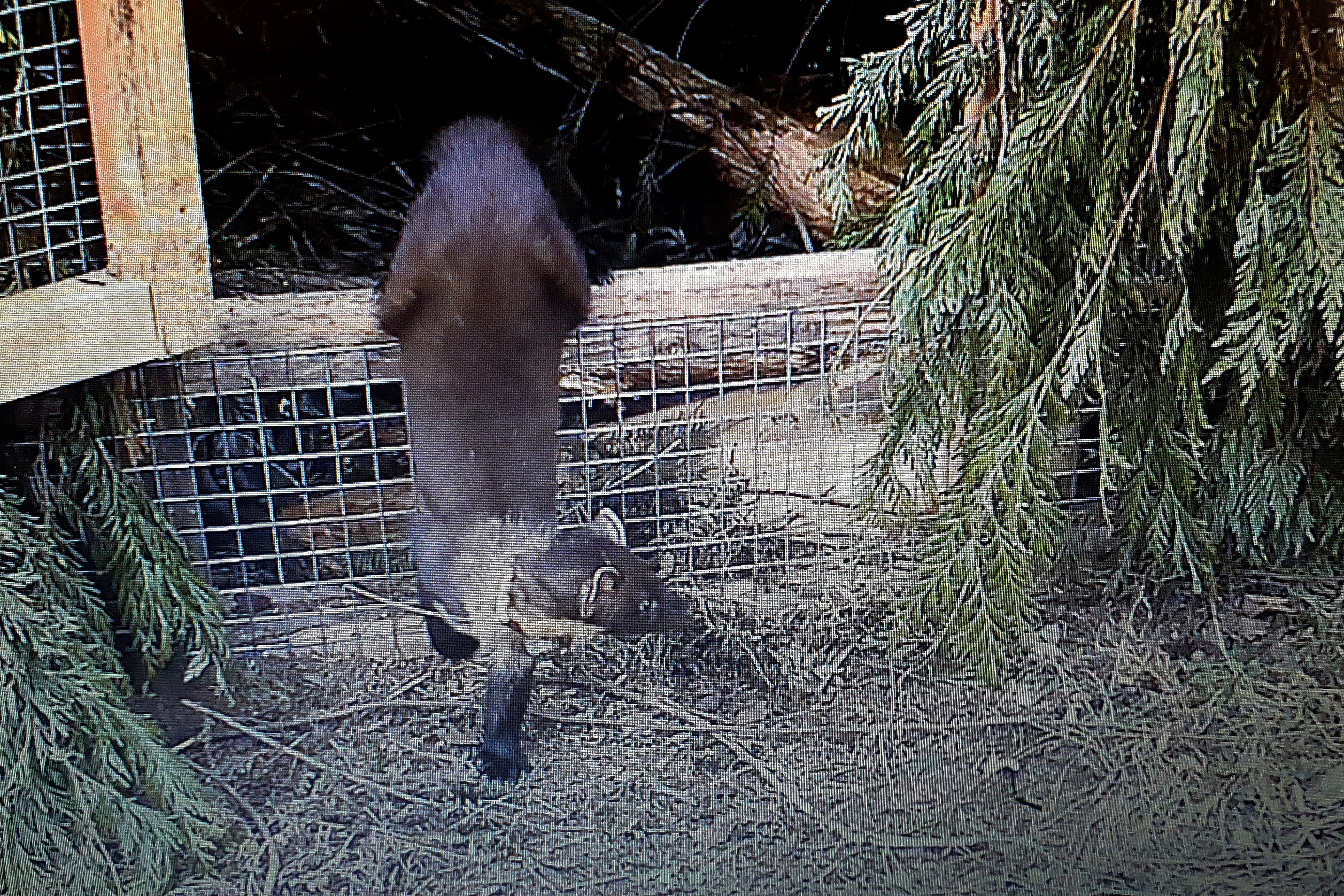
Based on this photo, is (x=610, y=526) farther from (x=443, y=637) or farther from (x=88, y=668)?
(x=88, y=668)

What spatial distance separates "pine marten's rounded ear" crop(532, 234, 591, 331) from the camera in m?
0.98

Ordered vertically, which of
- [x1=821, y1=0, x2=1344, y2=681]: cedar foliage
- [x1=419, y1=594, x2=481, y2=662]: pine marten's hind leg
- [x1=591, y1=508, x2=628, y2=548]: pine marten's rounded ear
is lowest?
[x1=419, y1=594, x2=481, y2=662]: pine marten's hind leg

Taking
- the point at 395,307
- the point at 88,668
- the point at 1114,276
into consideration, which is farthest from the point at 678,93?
the point at 88,668

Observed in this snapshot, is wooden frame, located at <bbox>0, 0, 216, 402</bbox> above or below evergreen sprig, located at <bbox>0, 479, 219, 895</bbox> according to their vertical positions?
above

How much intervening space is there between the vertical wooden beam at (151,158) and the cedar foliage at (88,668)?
10 cm

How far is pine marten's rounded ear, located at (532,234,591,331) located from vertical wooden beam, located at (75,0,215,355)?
9.0 inches

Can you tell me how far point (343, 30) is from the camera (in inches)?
34.6

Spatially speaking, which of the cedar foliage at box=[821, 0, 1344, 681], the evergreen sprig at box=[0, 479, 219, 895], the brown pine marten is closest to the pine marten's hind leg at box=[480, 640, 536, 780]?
the brown pine marten

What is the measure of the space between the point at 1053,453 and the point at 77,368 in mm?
723

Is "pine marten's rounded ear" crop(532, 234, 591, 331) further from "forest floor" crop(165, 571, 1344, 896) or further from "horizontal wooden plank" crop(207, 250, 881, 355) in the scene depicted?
"forest floor" crop(165, 571, 1344, 896)

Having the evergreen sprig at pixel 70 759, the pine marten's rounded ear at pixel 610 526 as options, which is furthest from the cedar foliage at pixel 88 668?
the pine marten's rounded ear at pixel 610 526

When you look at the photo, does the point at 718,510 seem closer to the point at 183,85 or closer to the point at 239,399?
the point at 239,399

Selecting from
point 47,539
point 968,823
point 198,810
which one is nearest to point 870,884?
point 968,823

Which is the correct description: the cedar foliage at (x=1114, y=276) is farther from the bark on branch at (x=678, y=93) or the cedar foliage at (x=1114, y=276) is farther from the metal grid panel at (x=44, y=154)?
the metal grid panel at (x=44, y=154)
